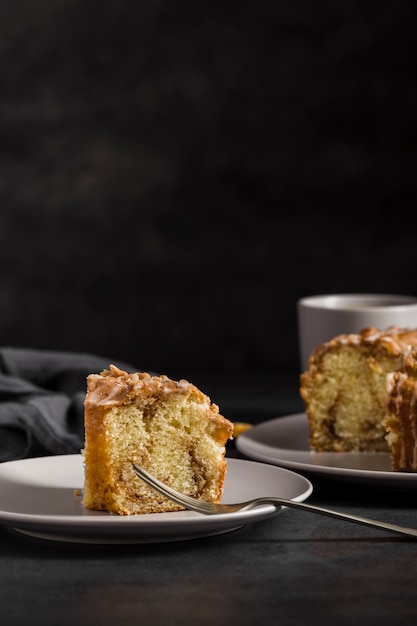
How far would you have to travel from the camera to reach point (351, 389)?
3.13 m

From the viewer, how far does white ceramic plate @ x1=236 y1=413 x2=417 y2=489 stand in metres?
2.53

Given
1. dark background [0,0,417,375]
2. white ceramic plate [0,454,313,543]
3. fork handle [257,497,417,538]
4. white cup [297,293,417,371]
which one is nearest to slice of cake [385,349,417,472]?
white ceramic plate [0,454,313,543]

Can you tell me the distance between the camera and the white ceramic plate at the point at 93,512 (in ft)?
6.79

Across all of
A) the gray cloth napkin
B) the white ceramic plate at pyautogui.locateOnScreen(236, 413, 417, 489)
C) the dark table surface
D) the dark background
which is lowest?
the dark table surface

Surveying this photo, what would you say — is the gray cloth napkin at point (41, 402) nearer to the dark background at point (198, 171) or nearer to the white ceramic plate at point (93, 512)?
the white ceramic plate at point (93, 512)

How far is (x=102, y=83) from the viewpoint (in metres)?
5.21

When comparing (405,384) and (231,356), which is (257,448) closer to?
(405,384)

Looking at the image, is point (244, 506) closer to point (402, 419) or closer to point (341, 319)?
point (402, 419)

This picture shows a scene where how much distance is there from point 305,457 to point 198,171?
2528mm

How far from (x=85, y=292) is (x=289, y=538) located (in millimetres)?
3181

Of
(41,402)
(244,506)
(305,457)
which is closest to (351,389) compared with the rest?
(305,457)

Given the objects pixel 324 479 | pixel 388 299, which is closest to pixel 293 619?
pixel 324 479

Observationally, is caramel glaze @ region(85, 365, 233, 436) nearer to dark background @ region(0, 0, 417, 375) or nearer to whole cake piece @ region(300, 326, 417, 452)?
whole cake piece @ region(300, 326, 417, 452)

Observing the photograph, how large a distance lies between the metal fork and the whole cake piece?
80 cm
